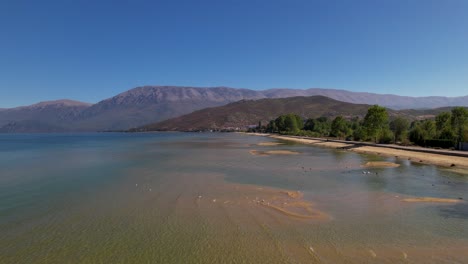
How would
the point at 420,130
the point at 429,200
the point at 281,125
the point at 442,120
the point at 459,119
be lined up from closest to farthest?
1. the point at 429,200
2. the point at 459,119
3. the point at 420,130
4. the point at 442,120
5. the point at 281,125

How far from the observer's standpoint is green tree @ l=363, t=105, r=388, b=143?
198 feet

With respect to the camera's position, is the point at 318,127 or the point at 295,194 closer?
the point at 295,194

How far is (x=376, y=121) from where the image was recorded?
60562 mm

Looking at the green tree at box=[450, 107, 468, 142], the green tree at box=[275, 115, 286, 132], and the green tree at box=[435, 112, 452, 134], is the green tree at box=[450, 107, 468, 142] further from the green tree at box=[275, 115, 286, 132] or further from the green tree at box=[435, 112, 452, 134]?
the green tree at box=[275, 115, 286, 132]

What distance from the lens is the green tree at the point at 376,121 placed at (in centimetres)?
6028

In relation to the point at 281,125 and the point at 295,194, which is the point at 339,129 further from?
the point at 295,194

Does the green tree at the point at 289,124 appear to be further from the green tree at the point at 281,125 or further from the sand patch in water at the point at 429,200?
the sand patch in water at the point at 429,200

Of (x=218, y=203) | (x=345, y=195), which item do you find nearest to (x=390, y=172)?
(x=345, y=195)

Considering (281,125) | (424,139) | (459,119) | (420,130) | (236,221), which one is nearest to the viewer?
(236,221)

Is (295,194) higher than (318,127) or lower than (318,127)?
lower

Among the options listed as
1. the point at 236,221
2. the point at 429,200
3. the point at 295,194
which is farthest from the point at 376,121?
the point at 236,221

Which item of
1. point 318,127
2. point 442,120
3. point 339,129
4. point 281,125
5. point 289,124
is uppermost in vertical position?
point 442,120

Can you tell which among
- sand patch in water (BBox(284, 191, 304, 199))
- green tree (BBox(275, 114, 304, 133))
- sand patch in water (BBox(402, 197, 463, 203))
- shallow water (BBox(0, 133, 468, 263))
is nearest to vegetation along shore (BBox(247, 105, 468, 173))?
sand patch in water (BBox(402, 197, 463, 203))

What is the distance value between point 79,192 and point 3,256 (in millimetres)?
10624
